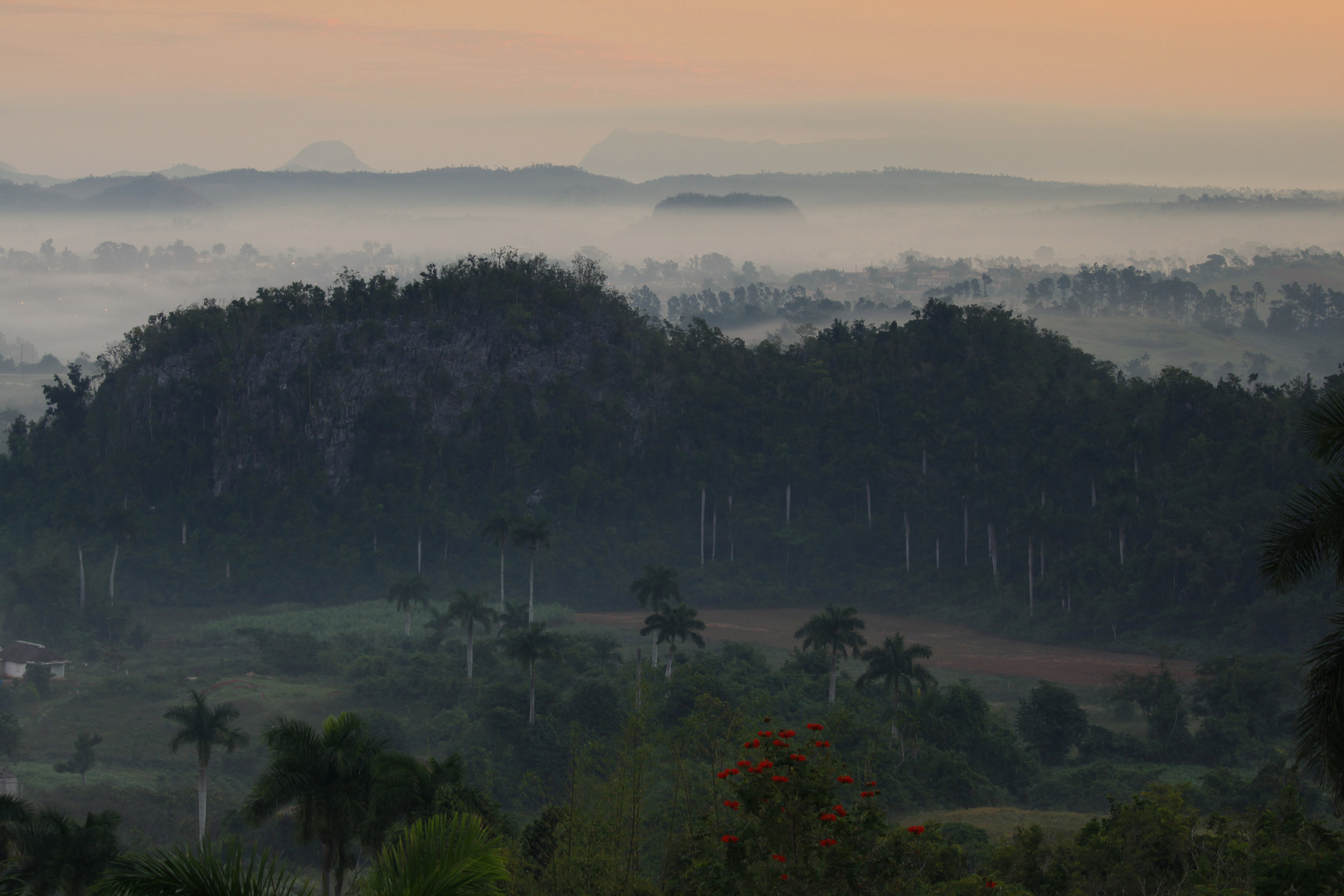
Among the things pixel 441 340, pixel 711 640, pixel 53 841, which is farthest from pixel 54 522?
pixel 53 841

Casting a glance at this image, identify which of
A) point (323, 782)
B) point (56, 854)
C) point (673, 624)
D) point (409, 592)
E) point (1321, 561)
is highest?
point (1321, 561)

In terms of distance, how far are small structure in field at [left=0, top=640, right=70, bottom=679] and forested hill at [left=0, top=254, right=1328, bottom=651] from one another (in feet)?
48.3

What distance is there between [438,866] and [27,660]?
64149 millimetres

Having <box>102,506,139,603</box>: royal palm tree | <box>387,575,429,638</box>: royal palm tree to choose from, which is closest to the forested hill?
<box>102,506,139,603</box>: royal palm tree

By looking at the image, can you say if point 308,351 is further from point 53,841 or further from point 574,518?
point 53,841

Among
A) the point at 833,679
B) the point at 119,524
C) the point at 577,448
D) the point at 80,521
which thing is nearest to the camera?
the point at 833,679

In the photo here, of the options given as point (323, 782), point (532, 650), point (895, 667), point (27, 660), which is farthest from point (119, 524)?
point (323, 782)

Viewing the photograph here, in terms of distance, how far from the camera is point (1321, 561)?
42.8 ft

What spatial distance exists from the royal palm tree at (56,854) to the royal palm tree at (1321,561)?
70.5ft

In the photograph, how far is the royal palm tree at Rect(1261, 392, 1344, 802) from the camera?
1181 centimetres

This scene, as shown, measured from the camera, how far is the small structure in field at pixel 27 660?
2539 inches

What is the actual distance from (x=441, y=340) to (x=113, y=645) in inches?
1475

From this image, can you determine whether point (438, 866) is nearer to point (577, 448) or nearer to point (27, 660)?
point (27, 660)

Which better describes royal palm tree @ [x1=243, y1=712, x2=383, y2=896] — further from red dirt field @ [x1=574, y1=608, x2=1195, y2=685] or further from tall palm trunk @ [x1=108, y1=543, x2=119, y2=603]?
tall palm trunk @ [x1=108, y1=543, x2=119, y2=603]
